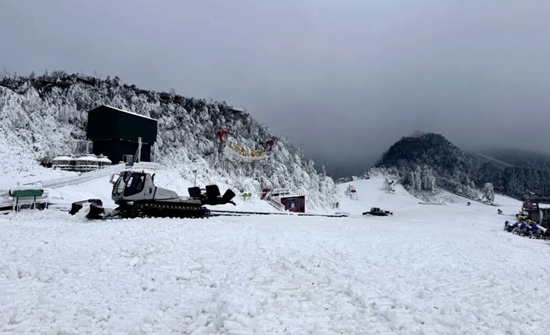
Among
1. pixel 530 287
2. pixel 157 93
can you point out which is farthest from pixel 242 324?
pixel 157 93

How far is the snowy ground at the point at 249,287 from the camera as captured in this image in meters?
5.61

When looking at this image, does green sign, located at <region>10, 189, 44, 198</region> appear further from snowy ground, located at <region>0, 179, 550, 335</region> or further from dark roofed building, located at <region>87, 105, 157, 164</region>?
dark roofed building, located at <region>87, 105, 157, 164</region>

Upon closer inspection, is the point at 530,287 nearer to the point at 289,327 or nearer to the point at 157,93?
the point at 289,327

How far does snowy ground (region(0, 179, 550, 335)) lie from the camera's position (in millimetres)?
5609

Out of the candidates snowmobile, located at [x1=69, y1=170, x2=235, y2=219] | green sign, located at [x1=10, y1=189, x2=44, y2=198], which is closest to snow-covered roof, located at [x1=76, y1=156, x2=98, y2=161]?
green sign, located at [x1=10, y1=189, x2=44, y2=198]

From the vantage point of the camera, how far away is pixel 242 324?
5.29 metres

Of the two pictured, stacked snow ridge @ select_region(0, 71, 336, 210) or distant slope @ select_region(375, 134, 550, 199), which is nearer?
stacked snow ridge @ select_region(0, 71, 336, 210)

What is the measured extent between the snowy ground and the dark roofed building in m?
33.5

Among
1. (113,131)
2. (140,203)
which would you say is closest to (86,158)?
(113,131)

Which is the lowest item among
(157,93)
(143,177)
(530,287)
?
(530,287)

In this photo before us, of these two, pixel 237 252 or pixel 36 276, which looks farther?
pixel 237 252

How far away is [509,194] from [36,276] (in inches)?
5759

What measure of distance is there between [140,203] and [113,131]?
28815 millimetres

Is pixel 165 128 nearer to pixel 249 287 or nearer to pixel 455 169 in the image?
pixel 249 287
